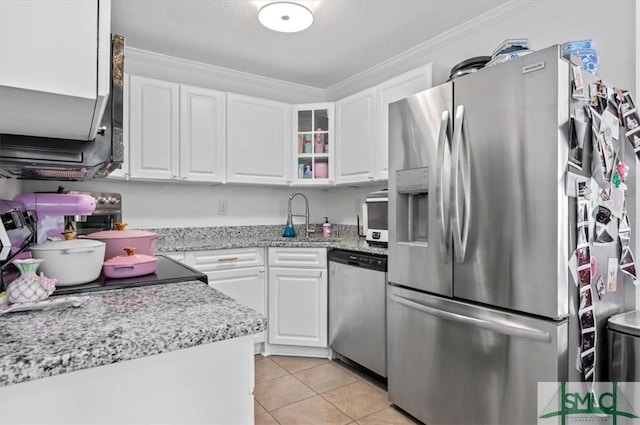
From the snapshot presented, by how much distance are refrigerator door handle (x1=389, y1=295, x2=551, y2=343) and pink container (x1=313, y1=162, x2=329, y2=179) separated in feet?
5.49

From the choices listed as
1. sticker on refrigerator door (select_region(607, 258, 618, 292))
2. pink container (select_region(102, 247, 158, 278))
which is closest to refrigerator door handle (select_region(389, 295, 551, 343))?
sticker on refrigerator door (select_region(607, 258, 618, 292))

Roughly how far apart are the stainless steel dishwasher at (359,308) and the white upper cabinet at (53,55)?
1.97 meters

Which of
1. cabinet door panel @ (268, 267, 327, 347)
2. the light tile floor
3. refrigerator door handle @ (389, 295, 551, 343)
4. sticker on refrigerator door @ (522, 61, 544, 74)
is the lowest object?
the light tile floor

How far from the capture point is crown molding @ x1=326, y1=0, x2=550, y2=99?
2.33m

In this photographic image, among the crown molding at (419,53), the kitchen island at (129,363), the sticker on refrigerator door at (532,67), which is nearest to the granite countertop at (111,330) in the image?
the kitchen island at (129,363)

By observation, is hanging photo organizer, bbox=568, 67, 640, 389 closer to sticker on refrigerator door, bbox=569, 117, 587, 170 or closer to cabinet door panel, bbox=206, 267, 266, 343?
sticker on refrigerator door, bbox=569, 117, 587, 170

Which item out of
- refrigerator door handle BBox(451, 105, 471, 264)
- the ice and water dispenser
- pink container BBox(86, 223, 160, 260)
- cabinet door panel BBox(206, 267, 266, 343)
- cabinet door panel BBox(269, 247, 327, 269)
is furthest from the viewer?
cabinet door panel BBox(269, 247, 327, 269)

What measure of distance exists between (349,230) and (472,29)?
192cm

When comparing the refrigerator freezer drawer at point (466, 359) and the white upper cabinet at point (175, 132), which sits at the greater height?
the white upper cabinet at point (175, 132)

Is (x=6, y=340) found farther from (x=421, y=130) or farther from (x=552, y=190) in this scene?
(x=421, y=130)

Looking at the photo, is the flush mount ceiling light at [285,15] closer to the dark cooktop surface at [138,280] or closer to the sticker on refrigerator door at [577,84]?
the sticker on refrigerator door at [577,84]

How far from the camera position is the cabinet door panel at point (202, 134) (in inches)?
115

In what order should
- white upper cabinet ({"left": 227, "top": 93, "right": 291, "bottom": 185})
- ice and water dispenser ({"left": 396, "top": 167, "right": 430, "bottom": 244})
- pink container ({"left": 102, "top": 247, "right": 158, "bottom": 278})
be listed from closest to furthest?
pink container ({"left": 102, "top": 247, "right": 158, "bottom": 278}), ice and water dispenser ({"left": 396, "top": 167, "right": 430, "bottom": 244}), white upper cabinet ({"left": 227, "top": 93, "right": 291, "bottom": 185})

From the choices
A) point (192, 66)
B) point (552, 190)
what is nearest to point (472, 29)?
point (552, 190)
